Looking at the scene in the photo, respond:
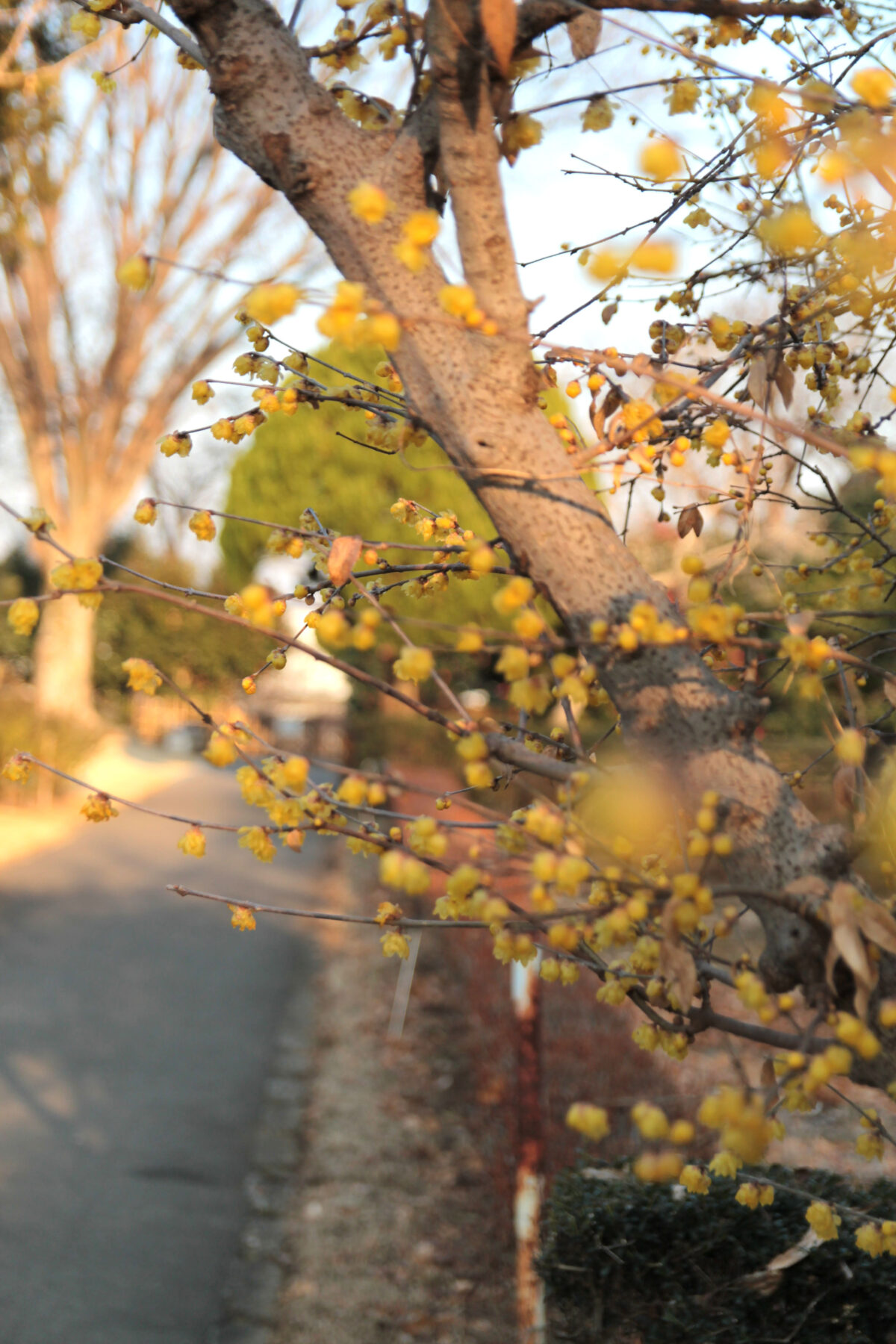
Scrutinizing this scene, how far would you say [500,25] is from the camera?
1.32 m

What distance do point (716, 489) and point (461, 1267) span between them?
125 inches

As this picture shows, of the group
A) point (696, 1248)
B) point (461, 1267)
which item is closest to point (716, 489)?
point (696, 1248)

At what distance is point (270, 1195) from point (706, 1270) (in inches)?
96.8

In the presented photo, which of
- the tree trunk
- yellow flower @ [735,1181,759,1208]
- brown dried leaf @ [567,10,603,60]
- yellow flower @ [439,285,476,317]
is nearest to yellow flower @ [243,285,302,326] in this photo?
yellow flower @ [439,285,476,317]

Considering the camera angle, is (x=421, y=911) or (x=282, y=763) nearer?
(x=282, y=763)

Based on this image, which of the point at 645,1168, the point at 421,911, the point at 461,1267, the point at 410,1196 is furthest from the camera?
the point at 421,911

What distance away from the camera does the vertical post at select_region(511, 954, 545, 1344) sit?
10.3 ft

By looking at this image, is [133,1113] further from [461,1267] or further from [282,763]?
[282,763]

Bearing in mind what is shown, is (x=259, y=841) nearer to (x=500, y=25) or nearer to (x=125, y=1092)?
(x=500, y=25)

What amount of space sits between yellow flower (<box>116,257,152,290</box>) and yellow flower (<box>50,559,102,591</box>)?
329 mm

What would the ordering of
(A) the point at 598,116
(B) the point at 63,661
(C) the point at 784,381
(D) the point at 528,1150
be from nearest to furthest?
(A) the point at 598,116, (C) the point at 784,381, (D) the point at 528,1150, (B) the point at 63,661

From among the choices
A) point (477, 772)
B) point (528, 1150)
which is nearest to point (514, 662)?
point (477, 772)

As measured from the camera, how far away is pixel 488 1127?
15.3ft

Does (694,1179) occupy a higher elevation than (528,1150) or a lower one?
higher
